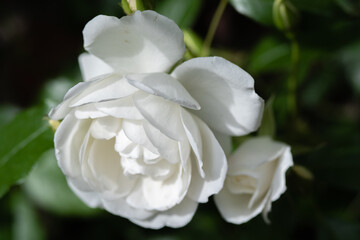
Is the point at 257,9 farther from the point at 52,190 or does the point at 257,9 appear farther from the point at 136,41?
the point at 52,190

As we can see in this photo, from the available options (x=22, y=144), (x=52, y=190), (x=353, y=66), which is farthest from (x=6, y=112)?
(x=353, y=66)

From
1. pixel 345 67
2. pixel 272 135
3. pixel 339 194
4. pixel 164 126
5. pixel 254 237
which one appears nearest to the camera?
pixel 164 126

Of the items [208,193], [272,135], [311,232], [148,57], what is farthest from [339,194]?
[148,57]

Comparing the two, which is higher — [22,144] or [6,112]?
[22,144]

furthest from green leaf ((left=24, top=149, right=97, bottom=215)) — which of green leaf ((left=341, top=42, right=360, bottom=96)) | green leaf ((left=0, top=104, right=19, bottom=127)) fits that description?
green leaf ((left=341, top=42, right=360, bottom=96))

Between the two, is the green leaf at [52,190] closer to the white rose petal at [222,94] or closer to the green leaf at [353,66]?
the white rose petal at [222,94]

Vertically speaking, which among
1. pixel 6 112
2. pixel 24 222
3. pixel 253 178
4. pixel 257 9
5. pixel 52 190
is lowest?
pixel 24 222

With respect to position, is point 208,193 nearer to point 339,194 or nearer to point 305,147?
point 305,147
